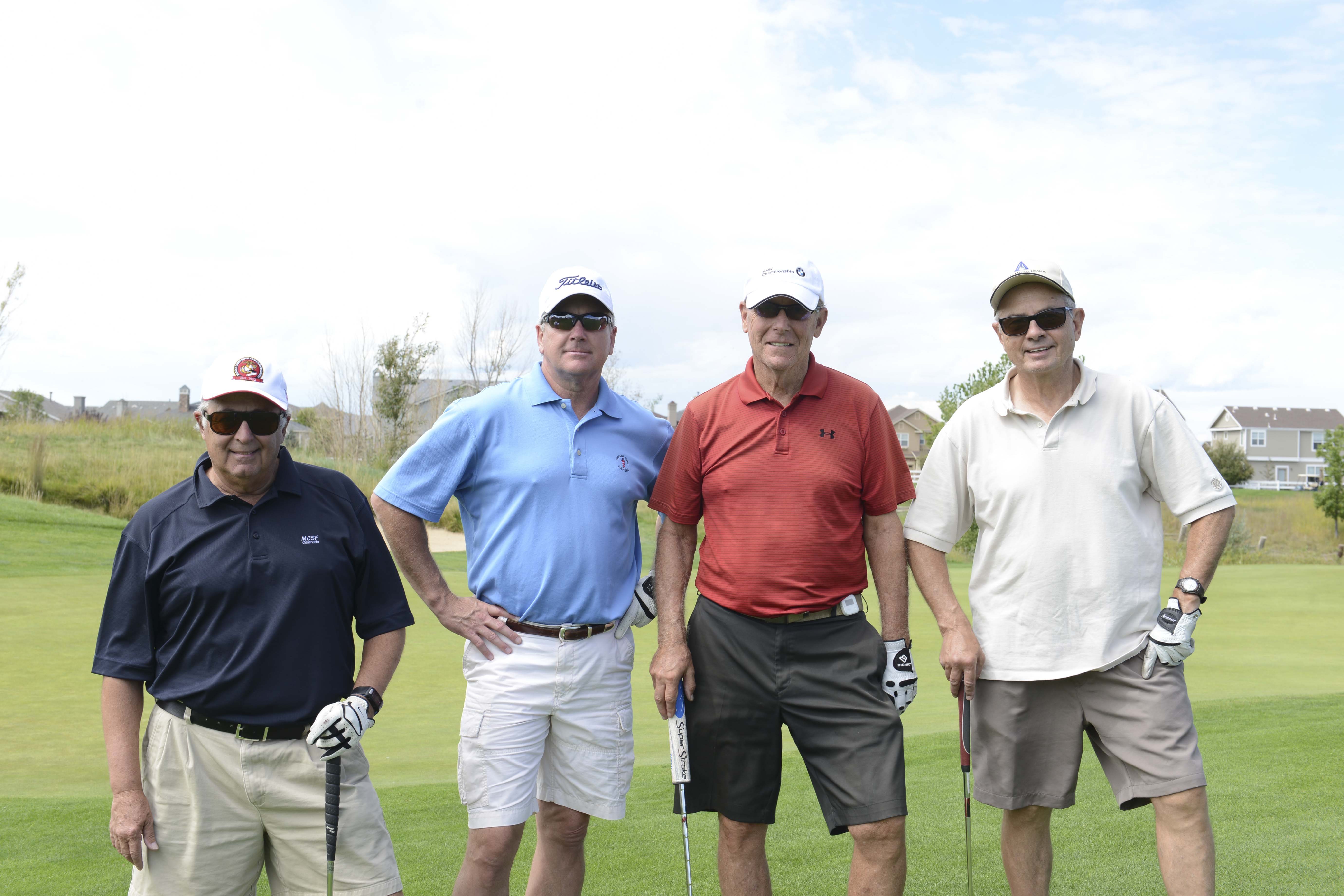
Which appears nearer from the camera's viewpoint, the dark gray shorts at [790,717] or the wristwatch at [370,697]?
the wristwatch at [370,697]

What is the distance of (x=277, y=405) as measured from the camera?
2.91 metres

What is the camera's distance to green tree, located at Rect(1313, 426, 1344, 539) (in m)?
29.3

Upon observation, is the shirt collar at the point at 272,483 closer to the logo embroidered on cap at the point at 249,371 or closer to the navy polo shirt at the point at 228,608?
A: the navy polo shirt at the point at 228,608

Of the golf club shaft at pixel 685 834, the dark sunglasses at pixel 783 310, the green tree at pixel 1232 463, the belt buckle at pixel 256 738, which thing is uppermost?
the green tree at pixel 1232 463

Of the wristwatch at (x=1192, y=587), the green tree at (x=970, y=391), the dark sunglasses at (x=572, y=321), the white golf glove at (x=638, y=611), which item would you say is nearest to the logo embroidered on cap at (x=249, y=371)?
the dark sunglasses at (x=572, y=321)

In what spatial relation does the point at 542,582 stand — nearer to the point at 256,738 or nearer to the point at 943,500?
the point at 256,738

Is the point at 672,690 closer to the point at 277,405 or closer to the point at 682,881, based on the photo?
the point at 682,881

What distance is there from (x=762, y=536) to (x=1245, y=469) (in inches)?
2216

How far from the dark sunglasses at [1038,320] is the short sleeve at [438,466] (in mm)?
1729

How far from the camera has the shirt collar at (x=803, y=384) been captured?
3395 mm

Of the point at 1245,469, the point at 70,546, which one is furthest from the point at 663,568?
the point at 1245,469

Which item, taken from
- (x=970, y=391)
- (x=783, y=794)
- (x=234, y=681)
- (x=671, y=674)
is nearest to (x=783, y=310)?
(x=671, y=674)

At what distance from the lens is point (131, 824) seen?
271 cm

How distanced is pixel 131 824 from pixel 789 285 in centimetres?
235
